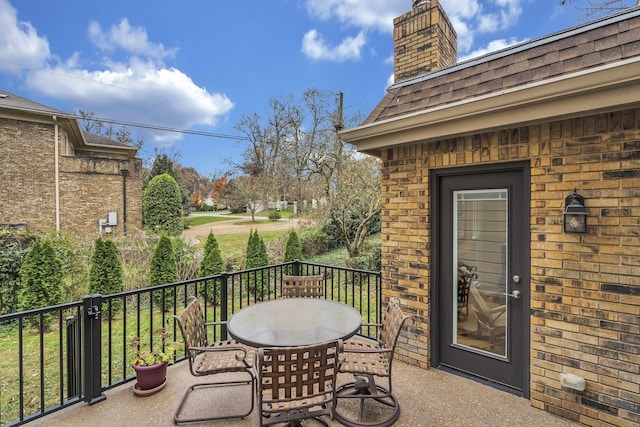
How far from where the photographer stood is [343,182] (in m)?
8.63

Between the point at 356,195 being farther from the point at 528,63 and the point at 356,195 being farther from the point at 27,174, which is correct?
the point at 27,174

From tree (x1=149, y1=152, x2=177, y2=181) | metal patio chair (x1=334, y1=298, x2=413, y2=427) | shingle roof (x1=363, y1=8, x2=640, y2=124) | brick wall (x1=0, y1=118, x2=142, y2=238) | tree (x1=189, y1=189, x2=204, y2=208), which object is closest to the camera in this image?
shingle roof (x1=363, y1=8, x2=640, y2=124)

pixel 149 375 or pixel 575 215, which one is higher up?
pixel 575 215

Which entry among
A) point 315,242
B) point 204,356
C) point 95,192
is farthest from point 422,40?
point 95,192

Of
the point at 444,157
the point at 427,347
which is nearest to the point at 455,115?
the point at 444,157

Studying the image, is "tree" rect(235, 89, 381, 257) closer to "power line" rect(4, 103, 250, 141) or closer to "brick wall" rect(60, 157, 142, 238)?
"power line" rect(4, 103, 250, 141)

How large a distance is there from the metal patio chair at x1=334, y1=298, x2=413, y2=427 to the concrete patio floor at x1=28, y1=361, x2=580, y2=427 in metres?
0.13

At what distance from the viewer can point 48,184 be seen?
1101 cm

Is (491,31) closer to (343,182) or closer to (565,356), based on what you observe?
(343,182)

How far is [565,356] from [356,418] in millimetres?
1655

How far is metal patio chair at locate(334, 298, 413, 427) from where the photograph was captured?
7.78ft

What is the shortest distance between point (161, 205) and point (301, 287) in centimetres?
1205

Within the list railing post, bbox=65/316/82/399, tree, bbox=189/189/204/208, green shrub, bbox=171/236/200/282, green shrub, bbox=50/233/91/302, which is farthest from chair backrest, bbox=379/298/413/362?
tree, bbox=189/189/204/208

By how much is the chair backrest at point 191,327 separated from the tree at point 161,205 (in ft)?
39.5
